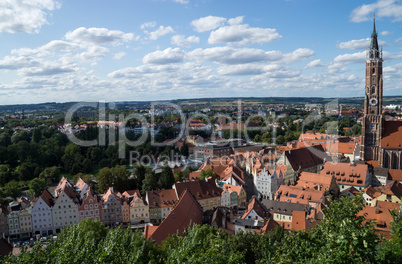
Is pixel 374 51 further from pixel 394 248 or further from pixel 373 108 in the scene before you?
pixel 394 248

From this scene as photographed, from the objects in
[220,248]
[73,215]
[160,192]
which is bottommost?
[73,215]

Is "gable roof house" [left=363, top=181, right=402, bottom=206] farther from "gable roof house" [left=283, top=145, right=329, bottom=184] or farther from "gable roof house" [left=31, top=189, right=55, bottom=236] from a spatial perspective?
"gable roof house" [left=31, top=189, right=55, bottom=236]

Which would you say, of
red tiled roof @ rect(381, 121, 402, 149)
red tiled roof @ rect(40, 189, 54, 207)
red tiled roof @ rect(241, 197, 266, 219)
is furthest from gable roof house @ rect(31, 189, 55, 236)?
red tiled roof @ rect(381, 121, 402, 149)

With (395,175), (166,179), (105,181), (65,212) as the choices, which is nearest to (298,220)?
(166,179)

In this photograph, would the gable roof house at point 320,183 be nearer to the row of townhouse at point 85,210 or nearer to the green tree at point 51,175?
the row of townhouse at point 85,210

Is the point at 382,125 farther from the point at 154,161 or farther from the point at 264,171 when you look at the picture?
the point at 154,161

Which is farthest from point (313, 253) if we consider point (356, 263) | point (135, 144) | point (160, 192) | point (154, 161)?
point (135, 144)
